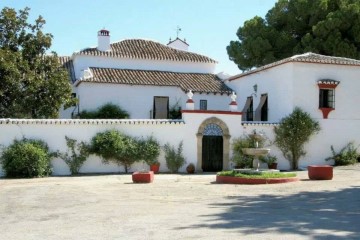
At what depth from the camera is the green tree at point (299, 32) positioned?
102ft

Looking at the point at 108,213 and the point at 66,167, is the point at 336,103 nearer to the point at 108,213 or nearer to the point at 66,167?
the point at 66,167

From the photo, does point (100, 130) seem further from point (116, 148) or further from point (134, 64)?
point (134, 64)

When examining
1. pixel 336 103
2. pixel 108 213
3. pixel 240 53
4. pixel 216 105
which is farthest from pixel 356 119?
pixel 108 213

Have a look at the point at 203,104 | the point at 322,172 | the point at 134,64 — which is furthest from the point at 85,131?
the point at 134,64

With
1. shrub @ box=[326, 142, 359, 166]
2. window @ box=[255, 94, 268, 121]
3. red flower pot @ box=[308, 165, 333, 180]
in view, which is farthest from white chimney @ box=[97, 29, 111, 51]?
red flower pot @ box=[308, 165, 333, 180]

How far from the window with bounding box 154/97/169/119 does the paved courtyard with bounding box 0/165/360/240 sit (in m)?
14.2

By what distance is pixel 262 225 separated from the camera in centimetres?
848

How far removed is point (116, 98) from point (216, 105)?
21.9 ft

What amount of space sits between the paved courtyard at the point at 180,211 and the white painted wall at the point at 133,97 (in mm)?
12860

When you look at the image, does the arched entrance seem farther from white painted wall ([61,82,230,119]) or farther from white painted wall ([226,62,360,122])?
white painted wall ([61,82,230,119])

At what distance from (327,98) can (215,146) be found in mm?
6577

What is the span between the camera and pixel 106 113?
2841cm

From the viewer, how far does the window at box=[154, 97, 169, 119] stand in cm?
3048

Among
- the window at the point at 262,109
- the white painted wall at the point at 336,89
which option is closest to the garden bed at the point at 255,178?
the white painted wall at the point at 336,89
